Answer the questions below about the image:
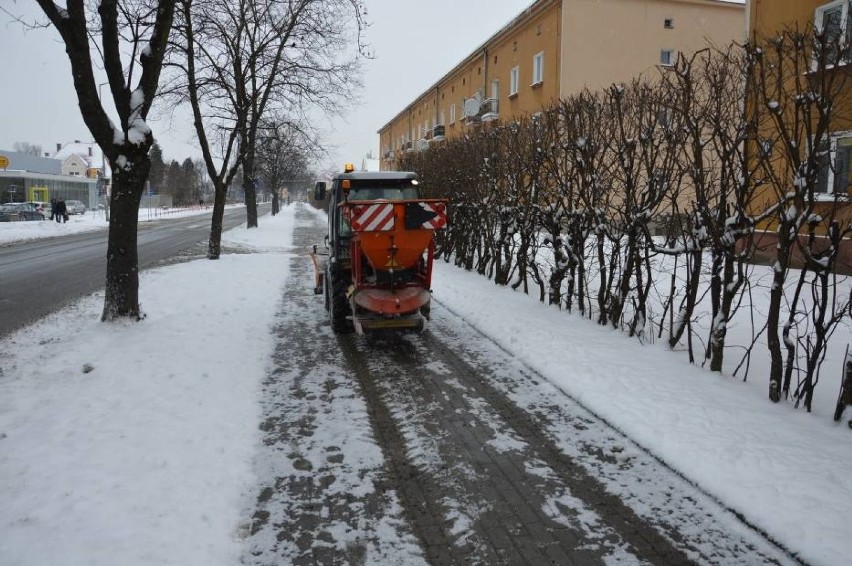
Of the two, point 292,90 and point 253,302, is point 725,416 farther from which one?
point 292,90

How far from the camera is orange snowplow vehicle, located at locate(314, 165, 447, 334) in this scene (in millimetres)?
7355

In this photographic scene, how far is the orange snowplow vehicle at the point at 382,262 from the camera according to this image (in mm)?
7355

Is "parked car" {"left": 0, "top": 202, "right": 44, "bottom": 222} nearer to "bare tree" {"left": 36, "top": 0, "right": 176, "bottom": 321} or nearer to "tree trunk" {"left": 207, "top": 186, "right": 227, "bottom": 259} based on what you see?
"tree trunk" {"left": 207, "top": 186, "right": 227, "bottom": 259}

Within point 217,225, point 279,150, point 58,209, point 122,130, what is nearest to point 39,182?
point 58,209

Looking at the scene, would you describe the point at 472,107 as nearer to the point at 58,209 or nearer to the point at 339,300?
the point at 339,300

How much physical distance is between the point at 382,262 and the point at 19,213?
127 feet

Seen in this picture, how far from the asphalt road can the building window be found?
623 inches

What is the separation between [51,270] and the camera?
48.3 feet

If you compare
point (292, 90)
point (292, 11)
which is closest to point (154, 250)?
point (292, 90)

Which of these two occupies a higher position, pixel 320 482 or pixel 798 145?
pixel 798 145

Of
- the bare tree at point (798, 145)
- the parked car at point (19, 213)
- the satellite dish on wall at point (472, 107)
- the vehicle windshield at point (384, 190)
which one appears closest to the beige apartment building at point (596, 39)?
the satellite dish on wall at point (472, 107)

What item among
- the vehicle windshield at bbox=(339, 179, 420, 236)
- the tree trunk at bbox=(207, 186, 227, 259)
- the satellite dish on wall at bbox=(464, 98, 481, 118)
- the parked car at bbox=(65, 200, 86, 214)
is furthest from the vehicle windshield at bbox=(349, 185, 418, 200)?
the parked car at bbox=(65, 200, 86, 214)

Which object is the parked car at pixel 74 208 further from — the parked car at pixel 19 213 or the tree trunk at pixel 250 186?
the tree trunk at pixel 250 186

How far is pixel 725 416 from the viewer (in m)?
5.04
